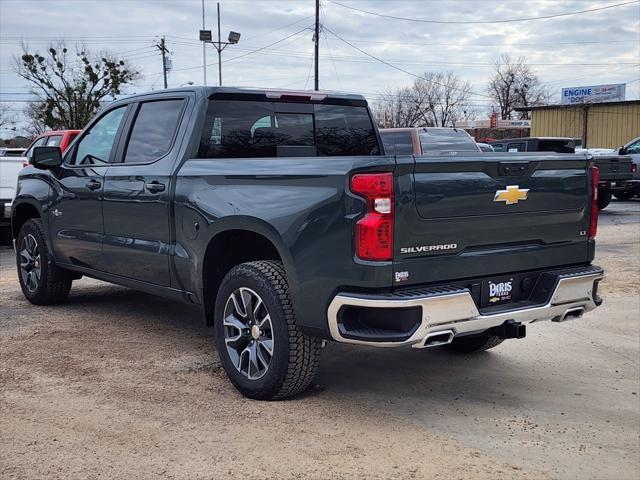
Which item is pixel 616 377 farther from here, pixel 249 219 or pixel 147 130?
pixel 147 130

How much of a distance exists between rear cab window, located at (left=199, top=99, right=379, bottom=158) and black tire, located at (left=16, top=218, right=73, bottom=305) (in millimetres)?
2517

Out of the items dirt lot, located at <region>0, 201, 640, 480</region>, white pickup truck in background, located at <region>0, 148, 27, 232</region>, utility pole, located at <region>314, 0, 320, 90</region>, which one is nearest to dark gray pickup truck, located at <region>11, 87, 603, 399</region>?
dirt lot, located at <region>0, 201, 640, 480</region>

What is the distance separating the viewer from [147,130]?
5461 millimetres

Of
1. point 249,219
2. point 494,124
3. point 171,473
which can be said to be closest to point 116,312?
point 249,219

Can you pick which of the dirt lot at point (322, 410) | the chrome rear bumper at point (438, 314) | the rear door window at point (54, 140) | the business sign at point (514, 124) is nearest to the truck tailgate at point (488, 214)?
the chrome rear bumper at point (438, 314)

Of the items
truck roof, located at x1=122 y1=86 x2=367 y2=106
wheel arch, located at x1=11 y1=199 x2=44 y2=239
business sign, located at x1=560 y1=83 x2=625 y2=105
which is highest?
business sign, located at x1=560 y1=83 x2=625 y2=105

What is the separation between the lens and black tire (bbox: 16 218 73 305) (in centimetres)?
662

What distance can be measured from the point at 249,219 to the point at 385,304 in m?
1.11

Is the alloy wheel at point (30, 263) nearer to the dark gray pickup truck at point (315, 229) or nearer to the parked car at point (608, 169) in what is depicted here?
→ the dark gray pickup truck at point (315, 229)

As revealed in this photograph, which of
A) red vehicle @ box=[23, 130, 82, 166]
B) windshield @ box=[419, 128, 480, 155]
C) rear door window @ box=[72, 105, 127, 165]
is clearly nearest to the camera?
rear door window @ box=[72, 105, 127, 165]

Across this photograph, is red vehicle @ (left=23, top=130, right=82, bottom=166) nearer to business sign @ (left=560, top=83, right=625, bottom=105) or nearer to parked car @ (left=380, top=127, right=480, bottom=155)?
parked car @ (left=380, top=127, right=480, bottom=155)

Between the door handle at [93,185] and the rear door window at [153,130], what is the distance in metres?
0.34

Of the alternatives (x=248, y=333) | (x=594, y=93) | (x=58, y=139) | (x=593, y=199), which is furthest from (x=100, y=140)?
(x=594, y=93)

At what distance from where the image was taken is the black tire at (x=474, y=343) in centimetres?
534
